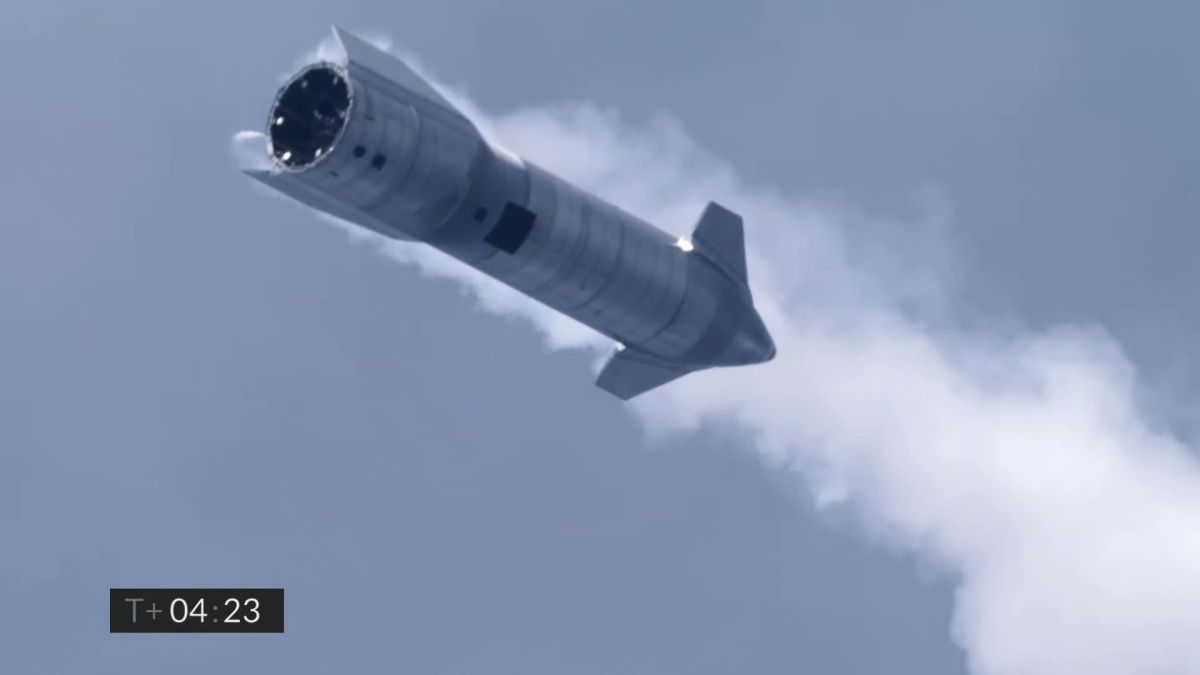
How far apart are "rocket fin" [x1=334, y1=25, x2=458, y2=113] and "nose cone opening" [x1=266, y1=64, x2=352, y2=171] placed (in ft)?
3.48

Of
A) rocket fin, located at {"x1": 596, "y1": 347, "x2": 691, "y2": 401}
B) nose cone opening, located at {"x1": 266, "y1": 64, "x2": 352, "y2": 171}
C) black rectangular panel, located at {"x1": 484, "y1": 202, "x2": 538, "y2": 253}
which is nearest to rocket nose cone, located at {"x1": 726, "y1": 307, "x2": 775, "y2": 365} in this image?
rocket fin, located at {"x1": 596, "y1": 347, "x2": 691, "y2": 401}

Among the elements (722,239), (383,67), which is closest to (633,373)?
Result: (722,239)

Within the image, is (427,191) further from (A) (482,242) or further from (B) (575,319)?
(B) (575,319)

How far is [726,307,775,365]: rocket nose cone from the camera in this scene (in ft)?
265

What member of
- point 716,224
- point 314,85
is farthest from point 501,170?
point 716,224

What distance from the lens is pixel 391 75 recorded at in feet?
219

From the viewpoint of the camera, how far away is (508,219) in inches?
2793

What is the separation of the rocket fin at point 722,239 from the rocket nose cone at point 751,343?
1.84 meters

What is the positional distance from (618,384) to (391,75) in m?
20.8

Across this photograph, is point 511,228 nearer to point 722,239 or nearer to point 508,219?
point 508,219

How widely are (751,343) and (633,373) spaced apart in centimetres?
557

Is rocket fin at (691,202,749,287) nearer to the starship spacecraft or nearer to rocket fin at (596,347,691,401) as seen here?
the starship spacecraft

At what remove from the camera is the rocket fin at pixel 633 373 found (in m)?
80.7

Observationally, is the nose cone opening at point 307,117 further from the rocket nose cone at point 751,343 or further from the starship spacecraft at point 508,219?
the rocket nose cone at point 751,343
